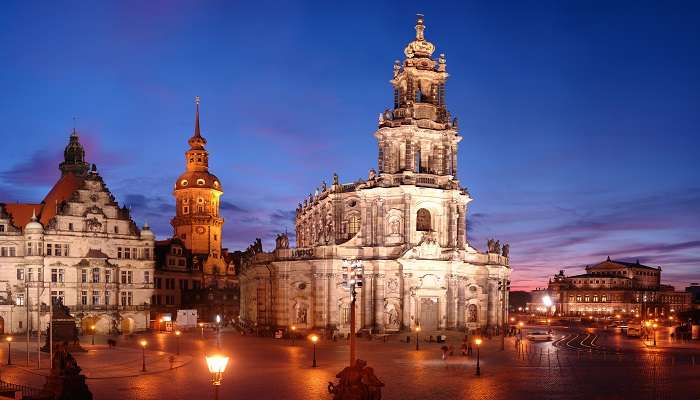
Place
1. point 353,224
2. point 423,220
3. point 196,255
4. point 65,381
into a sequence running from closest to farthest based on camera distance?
point 65,381 → point 423,220 → point 353,224 → point 196,255

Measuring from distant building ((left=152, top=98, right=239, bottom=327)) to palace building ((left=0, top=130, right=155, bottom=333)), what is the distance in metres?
15.3

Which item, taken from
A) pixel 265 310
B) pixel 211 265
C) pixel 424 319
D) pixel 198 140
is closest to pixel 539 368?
pixel 424 319

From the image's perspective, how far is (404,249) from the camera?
3135 inches

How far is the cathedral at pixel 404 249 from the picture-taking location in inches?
3137

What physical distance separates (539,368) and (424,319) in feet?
107

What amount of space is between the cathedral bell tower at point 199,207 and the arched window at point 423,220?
48405 millimetres

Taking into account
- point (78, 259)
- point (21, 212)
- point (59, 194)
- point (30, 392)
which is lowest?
point (30, 392)

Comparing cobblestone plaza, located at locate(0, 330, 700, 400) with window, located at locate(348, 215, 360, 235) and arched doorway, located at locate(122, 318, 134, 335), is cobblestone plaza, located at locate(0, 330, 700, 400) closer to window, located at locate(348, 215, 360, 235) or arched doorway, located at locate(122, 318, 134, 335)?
window, located at locate(348, 215, 360, 235)

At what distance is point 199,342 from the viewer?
72250 millimetres

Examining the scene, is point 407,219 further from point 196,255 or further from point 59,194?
point 196,255

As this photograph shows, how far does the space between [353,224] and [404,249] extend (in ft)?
31.5

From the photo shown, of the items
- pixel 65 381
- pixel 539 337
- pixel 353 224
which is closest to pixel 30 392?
pixel 65 381

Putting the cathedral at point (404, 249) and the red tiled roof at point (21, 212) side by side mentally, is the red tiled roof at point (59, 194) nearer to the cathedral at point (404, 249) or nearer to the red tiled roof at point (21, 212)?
the red tiled roof at point (21, 212)

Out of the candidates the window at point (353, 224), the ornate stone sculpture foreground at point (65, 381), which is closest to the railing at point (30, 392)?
the ornate stone sculpture foreground at point (65, 381)
